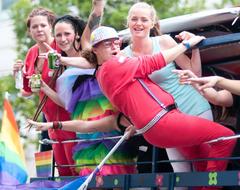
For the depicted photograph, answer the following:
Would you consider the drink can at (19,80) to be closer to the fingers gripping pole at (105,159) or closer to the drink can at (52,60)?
the drink can at (52,60)

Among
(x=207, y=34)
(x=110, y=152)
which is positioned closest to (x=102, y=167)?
(x=110, y=152)

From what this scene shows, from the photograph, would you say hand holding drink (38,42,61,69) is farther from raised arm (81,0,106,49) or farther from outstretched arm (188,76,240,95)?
outstretched arm (188,76,240,95)

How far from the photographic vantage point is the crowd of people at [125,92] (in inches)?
211

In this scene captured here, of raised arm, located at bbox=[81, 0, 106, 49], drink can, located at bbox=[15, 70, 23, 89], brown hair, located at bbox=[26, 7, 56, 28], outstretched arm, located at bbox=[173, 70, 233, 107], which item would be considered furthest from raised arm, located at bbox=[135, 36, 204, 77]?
brown hair, located at bbox=[26, 7, 56, 28]

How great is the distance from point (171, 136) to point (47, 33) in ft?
6.67

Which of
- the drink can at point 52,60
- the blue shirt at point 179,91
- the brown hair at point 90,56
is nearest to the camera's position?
the blue shirt at point 179,91

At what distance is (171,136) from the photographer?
5336mm

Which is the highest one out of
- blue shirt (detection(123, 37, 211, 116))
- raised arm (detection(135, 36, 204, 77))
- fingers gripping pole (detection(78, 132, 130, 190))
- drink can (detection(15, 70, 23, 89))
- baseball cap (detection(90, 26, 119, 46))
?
baseball cap (detection(90, 26, 119, 46))

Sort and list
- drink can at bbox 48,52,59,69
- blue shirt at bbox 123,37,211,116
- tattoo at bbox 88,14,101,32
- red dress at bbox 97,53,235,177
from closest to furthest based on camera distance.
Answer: red dress at bbox 97,53,235,177 → blue shirt at bbox 123,37,211,116 → drink can at bbox 48,52,59,69 → tattoo at bbox 88,14,101,32

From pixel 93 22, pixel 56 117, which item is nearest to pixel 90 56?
pixel 93 22

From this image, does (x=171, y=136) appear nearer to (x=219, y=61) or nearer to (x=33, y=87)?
(x=219, y=61)

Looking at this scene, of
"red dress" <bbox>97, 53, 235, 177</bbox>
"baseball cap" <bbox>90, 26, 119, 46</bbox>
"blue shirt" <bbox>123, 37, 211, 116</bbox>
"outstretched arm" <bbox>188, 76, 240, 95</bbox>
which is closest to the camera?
"outstretched arm" <bbox>188, 76, 240, 95</bbox>

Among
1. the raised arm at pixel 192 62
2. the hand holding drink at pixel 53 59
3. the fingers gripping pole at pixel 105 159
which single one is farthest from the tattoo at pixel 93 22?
the fingers gripping pole at pixel 105 159

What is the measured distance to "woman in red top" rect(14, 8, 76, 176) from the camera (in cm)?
669
